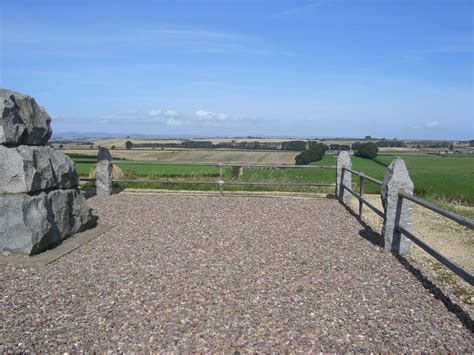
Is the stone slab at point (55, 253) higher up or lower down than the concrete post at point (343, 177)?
lower down

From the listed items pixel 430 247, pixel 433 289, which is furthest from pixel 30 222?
pixel 430 247

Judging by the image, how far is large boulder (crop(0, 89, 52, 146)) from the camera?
6535 millimetres

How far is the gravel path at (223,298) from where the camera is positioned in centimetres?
389

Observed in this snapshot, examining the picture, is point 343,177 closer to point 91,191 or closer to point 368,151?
point 91,191

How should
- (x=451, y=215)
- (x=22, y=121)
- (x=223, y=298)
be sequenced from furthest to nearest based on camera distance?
(x=22, y=121) → (x=451, y=215) → (x=223, y=298)

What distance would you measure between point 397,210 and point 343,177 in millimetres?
5484

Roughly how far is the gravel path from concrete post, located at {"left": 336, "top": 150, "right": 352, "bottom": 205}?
4.04m

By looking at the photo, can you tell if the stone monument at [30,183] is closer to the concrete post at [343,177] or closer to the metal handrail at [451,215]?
the metal handrail at [451,215]

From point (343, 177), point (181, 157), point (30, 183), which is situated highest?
point (30, 183)

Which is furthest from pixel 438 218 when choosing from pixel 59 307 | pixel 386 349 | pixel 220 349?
pixel 59 307

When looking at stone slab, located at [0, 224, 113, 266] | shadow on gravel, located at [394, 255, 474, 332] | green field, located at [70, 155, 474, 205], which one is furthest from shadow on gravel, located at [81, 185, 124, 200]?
shadow on gravel, located at [394, 255, 474, 332]

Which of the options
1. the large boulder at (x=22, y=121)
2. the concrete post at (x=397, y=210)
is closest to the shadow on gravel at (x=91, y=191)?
the large boulder at (x=22, y=121)

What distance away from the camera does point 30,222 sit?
20.9 ft

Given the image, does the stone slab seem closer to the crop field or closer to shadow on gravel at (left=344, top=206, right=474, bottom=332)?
shadow on gravel at (left=344, top=206, right=474, bottom=332)
